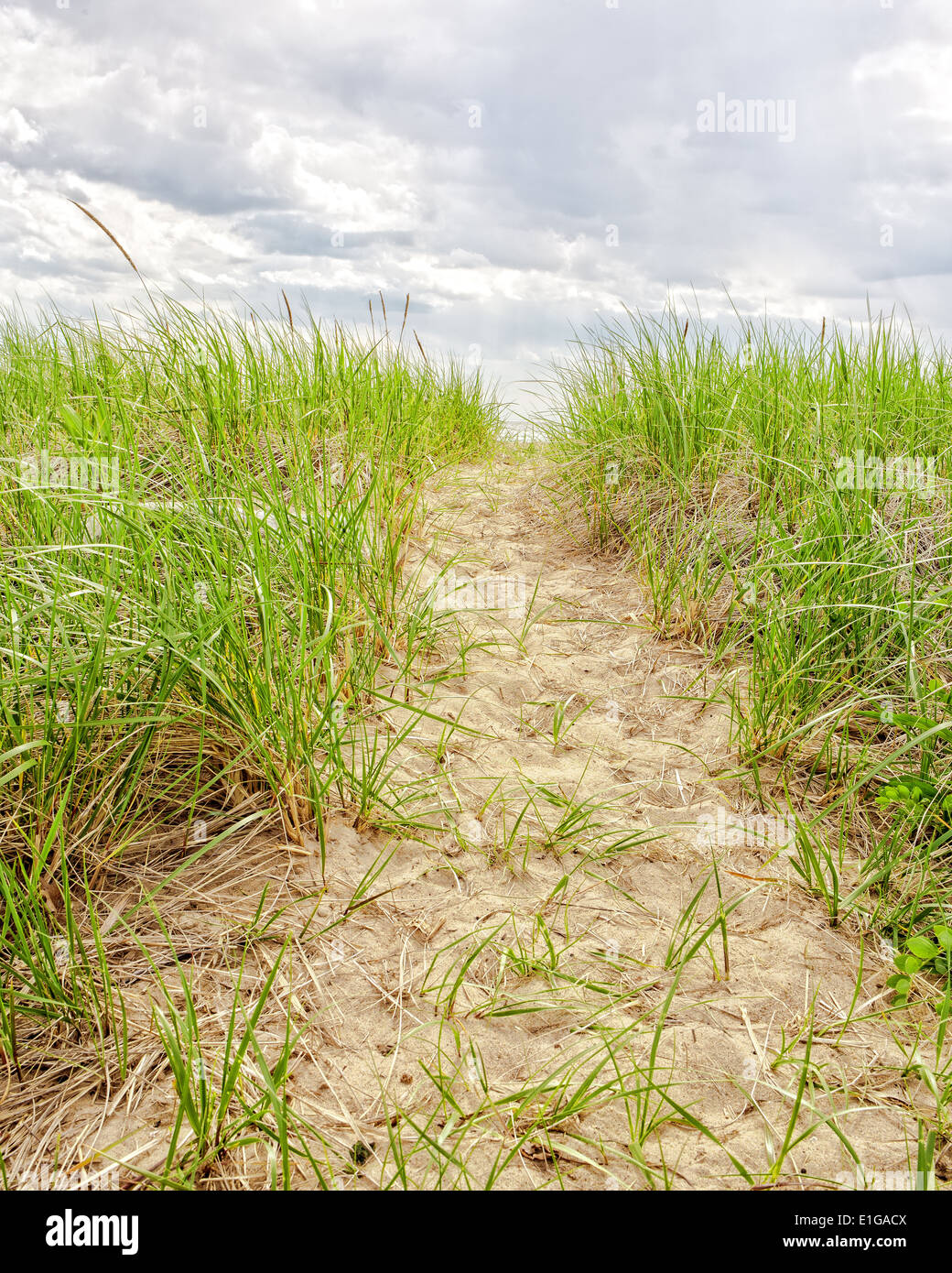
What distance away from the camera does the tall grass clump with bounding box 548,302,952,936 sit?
1.90 metres

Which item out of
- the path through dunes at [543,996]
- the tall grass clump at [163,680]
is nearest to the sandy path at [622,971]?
the path through dunes at [543,996]

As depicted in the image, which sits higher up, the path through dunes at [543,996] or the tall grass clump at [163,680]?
the tall grass clump at [163,680]

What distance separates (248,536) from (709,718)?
5.07 ft

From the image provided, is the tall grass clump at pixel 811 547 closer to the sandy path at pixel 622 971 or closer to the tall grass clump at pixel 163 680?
the sandy path at pixel 622 971

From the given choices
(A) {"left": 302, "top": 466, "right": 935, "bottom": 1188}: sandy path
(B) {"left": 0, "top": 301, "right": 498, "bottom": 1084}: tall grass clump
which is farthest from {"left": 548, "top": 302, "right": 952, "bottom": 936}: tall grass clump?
(B) {"left": 0, "top": 301, "right": 498, "bottom": 1084}: tall grass clump

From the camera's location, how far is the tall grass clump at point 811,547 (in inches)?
74.8

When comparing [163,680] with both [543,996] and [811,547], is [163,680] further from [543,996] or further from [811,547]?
[811,547]

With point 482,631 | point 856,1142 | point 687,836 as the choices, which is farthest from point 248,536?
point 856,1142

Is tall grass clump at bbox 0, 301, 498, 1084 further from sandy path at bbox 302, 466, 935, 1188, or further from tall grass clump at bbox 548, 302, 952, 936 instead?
tall grass clump at bbox 548, 302, 952, 936

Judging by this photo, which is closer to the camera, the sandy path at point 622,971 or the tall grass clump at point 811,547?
the sandy path at point 622,971

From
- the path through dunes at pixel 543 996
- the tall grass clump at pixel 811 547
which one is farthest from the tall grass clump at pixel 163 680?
the tall grass clump at pixel 811 547

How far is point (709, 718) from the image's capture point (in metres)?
2.39

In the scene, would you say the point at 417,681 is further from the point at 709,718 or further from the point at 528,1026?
the point at 528,1026

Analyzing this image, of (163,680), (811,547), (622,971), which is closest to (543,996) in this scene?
(622,971)
